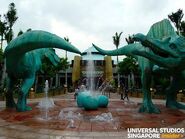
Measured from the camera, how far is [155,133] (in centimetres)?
795

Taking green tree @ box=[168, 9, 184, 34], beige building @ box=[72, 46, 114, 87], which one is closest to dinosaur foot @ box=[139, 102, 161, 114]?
green tree @ box=[168, 9, 184, 34]

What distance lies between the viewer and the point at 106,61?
4444 centimetres

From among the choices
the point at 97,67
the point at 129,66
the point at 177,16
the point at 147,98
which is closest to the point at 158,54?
the point at 147,98

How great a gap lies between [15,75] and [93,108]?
4075 mm

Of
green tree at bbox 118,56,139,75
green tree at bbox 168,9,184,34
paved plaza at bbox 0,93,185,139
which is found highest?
green tree at bbox 168,9,184,34

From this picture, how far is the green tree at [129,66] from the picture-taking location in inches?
1515

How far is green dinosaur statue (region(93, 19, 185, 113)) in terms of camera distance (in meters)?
10.4

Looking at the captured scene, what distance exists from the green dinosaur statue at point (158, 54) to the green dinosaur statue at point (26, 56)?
2.85m

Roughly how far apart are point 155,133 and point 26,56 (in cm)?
779

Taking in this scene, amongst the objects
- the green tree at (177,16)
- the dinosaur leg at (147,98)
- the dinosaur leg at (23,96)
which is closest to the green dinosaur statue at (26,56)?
the dinosaur leg at (23,96)

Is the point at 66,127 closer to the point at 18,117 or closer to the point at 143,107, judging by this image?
the point at 18,117

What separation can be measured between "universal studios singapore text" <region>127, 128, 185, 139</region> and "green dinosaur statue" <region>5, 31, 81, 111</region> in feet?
10.6

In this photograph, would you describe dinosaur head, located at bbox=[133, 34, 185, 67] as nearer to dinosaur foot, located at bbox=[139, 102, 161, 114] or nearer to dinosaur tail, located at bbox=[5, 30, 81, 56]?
dinosaur foot, located at bbox=[139, 102, 161, 114]

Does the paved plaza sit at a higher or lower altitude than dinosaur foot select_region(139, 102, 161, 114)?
lower
